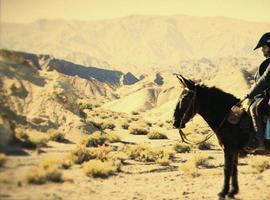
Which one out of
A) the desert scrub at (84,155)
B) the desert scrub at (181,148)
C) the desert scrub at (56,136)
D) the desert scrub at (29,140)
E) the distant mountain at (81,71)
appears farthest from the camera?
the distant mountain at (81,71)

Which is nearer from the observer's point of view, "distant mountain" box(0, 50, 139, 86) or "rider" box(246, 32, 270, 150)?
"rider" box(246, 32, 270, 150)

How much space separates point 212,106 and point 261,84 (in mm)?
1177

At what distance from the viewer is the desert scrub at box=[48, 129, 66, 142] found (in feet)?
25.4

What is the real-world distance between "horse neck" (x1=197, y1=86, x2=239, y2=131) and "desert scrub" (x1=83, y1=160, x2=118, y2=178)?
2.92 meters

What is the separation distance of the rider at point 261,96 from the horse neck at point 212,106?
627 mm

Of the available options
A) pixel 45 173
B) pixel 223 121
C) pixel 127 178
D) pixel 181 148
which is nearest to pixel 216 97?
pixel 223 121

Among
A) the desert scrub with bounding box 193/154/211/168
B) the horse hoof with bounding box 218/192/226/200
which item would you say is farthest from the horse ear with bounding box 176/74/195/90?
the desert scrub with bounding box 193/154/211/168

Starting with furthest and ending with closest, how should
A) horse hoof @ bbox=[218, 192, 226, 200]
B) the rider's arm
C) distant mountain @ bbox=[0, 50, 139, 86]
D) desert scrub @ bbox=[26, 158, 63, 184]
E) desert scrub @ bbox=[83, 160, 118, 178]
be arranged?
distant mountain @ bbox=[0, 50, 139, 86]
horse hoof @ bbox=[218, 192, 226, 200]
desert scrub @ bbox=[83, 160, 118, 178]
the rider's arm
desert scrub @ bbox=[26, 158, 63, 184]

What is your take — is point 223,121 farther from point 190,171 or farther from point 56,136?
point 190,171

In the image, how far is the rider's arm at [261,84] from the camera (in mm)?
9023

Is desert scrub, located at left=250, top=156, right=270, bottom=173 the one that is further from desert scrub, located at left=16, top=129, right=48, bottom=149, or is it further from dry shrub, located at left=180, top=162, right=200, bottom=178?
desert scrub, located at left=16, top=129, right=48, bottom=149

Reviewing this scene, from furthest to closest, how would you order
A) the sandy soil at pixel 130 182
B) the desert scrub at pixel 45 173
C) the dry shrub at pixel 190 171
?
the dry shrub at pixel 190 171
the desert scrub at pixel 45 173
the sandy soil at pixel 130 182

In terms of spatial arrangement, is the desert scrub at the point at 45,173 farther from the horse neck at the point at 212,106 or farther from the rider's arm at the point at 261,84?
the rider's arm at the point at 261,84

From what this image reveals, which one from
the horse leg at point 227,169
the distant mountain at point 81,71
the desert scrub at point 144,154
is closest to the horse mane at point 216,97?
the horse leg at point 227,169
